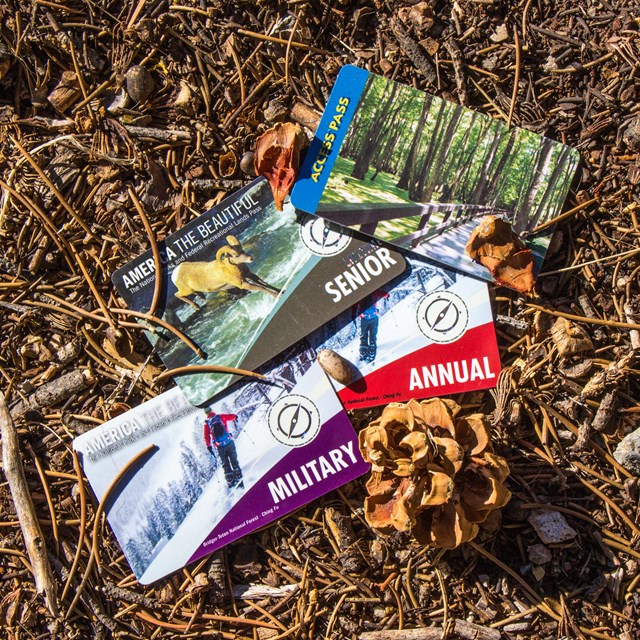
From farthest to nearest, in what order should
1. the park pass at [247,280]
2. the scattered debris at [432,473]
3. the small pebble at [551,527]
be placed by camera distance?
the park pass at [247,280] → the small pebble at [551,527] → the scattered debris at [432,473]

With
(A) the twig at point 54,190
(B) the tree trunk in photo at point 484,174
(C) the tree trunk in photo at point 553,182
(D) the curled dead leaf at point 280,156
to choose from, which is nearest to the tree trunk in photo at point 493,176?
(B) the tree trunk in photo at point 484,174

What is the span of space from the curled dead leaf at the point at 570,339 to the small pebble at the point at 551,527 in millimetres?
445

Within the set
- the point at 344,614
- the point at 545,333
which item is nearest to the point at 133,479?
the point at 344,614

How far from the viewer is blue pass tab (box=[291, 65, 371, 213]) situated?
183cm

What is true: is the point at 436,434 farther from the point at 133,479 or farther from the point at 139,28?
the point at 139,28

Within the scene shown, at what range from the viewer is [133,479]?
73.2 inches

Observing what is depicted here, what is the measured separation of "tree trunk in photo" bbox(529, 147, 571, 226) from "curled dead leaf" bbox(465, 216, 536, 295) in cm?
8

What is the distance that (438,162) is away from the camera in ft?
5.95

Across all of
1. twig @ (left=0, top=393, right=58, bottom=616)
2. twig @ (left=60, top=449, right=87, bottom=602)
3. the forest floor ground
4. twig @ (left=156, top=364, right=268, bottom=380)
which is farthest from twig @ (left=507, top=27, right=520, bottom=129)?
twig @ (left=0, top=393, right=58, bottom=616)

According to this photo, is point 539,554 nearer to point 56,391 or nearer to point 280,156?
point 280,156

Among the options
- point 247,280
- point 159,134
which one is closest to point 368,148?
point 247,280

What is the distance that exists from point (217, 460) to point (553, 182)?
126 centimetres

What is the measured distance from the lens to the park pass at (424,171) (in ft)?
5.88

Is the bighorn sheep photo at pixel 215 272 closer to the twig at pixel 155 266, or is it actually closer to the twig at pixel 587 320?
the twig at pixel 155 266
